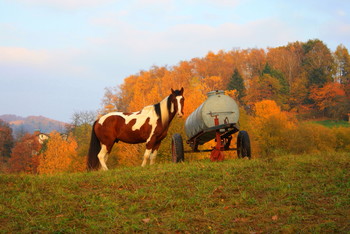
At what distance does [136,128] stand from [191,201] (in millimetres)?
8161

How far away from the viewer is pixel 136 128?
15.5m

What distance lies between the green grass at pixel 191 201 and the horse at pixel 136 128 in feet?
15.2

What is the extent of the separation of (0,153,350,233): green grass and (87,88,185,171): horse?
4643 mm

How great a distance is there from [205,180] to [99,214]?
3134mm

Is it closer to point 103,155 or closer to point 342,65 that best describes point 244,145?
point 103,155

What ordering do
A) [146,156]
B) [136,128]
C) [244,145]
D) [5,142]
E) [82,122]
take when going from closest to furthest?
1. [244,145]
2. [146,156]
3. [136,128]
4. [82,122]
5. [5,142]

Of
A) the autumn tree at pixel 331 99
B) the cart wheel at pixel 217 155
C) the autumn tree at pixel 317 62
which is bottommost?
the cart wheel at pixel 217 155

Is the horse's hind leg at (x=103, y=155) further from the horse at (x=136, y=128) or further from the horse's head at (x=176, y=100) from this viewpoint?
the horse's head at (x=176, y=100)

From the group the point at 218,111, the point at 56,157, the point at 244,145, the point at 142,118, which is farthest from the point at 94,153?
the point at 56,157

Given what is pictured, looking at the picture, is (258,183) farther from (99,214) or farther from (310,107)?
(310,107)

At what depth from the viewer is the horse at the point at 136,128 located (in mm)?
15281

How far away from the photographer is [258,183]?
8.67 meters

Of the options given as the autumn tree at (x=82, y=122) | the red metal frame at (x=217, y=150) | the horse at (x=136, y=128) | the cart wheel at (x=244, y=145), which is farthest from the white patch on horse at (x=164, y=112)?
the autumn tree at (x=82, y=122)

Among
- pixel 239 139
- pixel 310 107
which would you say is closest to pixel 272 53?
pixel 310 107
